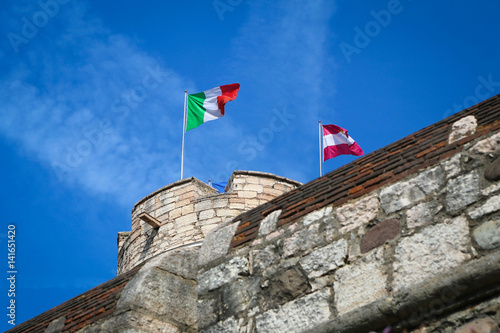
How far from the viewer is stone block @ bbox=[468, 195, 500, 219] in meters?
2.97

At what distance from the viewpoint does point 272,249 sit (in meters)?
3.79

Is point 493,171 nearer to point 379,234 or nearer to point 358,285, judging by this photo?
point 379,234

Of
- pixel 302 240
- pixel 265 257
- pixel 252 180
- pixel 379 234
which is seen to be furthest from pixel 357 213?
pixel 252 180

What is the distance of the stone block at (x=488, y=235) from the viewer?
2877 mm

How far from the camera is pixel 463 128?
3660 millimetres

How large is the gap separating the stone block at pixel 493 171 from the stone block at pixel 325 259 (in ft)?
2.57

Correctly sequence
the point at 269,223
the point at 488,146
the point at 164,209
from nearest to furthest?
the point at 488,146 < the point at 269,223 < the point at 164,209

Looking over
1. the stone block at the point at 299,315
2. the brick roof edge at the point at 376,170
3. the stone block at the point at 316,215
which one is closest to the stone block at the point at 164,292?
the brick roof edge at the point at 376,170

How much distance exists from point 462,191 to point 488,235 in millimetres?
311

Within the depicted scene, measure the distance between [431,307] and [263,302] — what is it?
3.18 ft

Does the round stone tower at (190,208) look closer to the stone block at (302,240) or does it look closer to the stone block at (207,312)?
the stone block at (207,312)

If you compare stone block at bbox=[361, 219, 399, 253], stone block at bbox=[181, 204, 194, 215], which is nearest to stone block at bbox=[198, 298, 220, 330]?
stone block at bbox=[361, 219, 399, 253]

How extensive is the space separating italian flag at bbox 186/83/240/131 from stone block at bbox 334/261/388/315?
8769mm

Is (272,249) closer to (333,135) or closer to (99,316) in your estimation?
(99,316)
